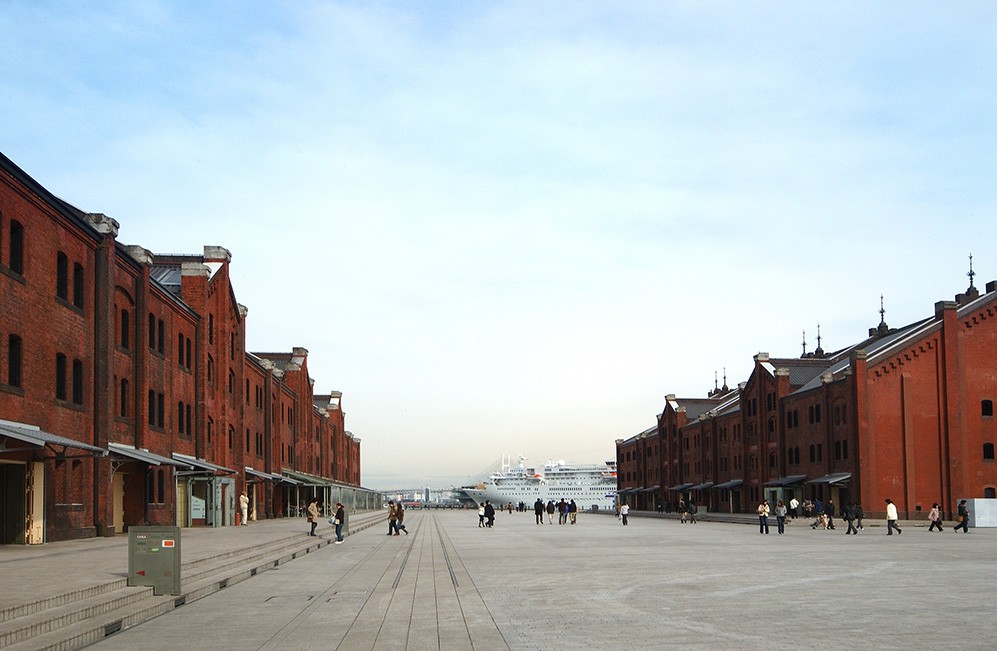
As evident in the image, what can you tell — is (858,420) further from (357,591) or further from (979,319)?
(357,591)

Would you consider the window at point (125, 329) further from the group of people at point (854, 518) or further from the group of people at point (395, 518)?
the group of people at point (854, 518)

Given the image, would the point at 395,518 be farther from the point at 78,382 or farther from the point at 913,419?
the point at 913,419

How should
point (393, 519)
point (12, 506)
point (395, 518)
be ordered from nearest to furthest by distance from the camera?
point (12, 506) → point (393, 519) → point (395, 518)

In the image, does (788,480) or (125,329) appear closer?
(125,329)

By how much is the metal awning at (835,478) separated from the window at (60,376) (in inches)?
1815

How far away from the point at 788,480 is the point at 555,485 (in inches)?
4057

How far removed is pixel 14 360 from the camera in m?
28.2

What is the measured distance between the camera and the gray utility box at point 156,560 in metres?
17.7

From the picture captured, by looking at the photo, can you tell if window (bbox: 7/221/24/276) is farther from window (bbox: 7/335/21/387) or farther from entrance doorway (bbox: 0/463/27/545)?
entrance doorway (bbox: 0/463/27/545)

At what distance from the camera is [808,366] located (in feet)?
260

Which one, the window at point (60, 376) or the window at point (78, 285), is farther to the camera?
the window at point (78, 285)

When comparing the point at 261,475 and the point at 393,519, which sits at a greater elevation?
the point at 261,475

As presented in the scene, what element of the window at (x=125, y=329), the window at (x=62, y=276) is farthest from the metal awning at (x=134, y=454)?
the window at (x=62, y=276)

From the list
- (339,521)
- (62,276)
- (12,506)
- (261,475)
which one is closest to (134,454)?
(12,506)
